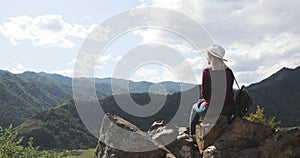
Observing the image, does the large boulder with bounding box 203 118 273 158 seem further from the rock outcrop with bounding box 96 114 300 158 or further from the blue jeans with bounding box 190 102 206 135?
the blue jeans with bounding box 190 102 206 135

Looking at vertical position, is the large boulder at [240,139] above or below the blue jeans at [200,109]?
below

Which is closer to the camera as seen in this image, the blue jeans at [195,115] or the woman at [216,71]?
the woman at [216,71]

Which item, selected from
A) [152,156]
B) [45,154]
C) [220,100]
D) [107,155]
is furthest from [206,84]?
[45,154]

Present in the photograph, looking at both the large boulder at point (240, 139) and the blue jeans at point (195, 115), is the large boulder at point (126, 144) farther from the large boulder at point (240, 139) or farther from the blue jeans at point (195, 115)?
the large boulder at point (240, 139)

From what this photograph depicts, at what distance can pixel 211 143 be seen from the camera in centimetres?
1230

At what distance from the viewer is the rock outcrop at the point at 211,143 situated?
442 inches

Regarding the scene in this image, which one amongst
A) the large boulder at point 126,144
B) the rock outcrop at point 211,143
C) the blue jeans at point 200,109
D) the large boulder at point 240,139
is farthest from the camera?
the blue jeans at point 200,109

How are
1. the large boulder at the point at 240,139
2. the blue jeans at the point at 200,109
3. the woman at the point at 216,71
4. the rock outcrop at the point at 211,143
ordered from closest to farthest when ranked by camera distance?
the rock outcrop at the point at 211,143, the large boulder at the point at 240,139, the woman at the point at 216,71, the blue jeans at the point at 200,109

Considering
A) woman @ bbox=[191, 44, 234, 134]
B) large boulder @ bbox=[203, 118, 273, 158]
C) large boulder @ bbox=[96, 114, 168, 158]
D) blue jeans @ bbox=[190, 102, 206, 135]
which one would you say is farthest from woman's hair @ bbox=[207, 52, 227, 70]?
large boulder @ bbox=[96, 114, 168, 158]

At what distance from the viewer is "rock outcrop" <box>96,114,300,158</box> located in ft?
36.8

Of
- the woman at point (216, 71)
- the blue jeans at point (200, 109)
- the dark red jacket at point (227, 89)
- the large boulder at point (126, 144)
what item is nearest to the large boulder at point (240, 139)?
the dark red jacket at point (227, 89)

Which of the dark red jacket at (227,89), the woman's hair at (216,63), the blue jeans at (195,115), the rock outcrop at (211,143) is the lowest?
the rock outcrop at (211,143)

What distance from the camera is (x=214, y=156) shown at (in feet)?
37.4

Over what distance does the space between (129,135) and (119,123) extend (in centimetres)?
70
